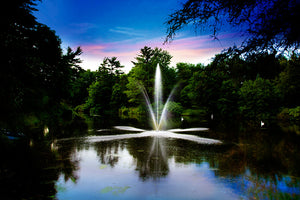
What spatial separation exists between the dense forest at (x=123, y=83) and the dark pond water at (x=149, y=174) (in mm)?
1568

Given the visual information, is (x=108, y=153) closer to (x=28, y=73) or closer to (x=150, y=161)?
(x=150, y=161)

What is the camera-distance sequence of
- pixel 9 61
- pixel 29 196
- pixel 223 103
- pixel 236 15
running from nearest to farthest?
pixel 9 61 < pixel 236 15 < pixel 29 196 < pixel 223 103

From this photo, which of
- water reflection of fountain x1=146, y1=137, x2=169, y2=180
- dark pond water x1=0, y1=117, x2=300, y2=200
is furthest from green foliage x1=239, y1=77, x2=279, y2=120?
water reflection of fountain x1=146, y1=137, x2=169, y2=180

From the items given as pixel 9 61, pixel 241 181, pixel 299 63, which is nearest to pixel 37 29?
pixel 9 61

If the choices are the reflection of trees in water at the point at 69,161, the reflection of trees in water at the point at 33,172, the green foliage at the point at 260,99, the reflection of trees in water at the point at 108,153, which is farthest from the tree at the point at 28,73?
the green foliage at the point at 260,99

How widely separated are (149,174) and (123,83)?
176ft

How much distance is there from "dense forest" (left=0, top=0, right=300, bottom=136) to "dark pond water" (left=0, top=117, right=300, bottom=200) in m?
1.57

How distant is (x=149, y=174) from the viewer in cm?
693

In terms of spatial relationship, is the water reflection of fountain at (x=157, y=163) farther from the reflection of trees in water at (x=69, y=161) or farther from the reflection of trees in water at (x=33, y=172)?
→ the reflection of trees in water at (x=33, y=172)

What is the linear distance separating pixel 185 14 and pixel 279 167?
6886 millimetres

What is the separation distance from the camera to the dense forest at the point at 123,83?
2680 millimetres

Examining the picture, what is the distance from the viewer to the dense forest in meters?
2.68

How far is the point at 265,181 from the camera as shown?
6328mm

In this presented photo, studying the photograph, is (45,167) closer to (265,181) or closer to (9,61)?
(9,61)
